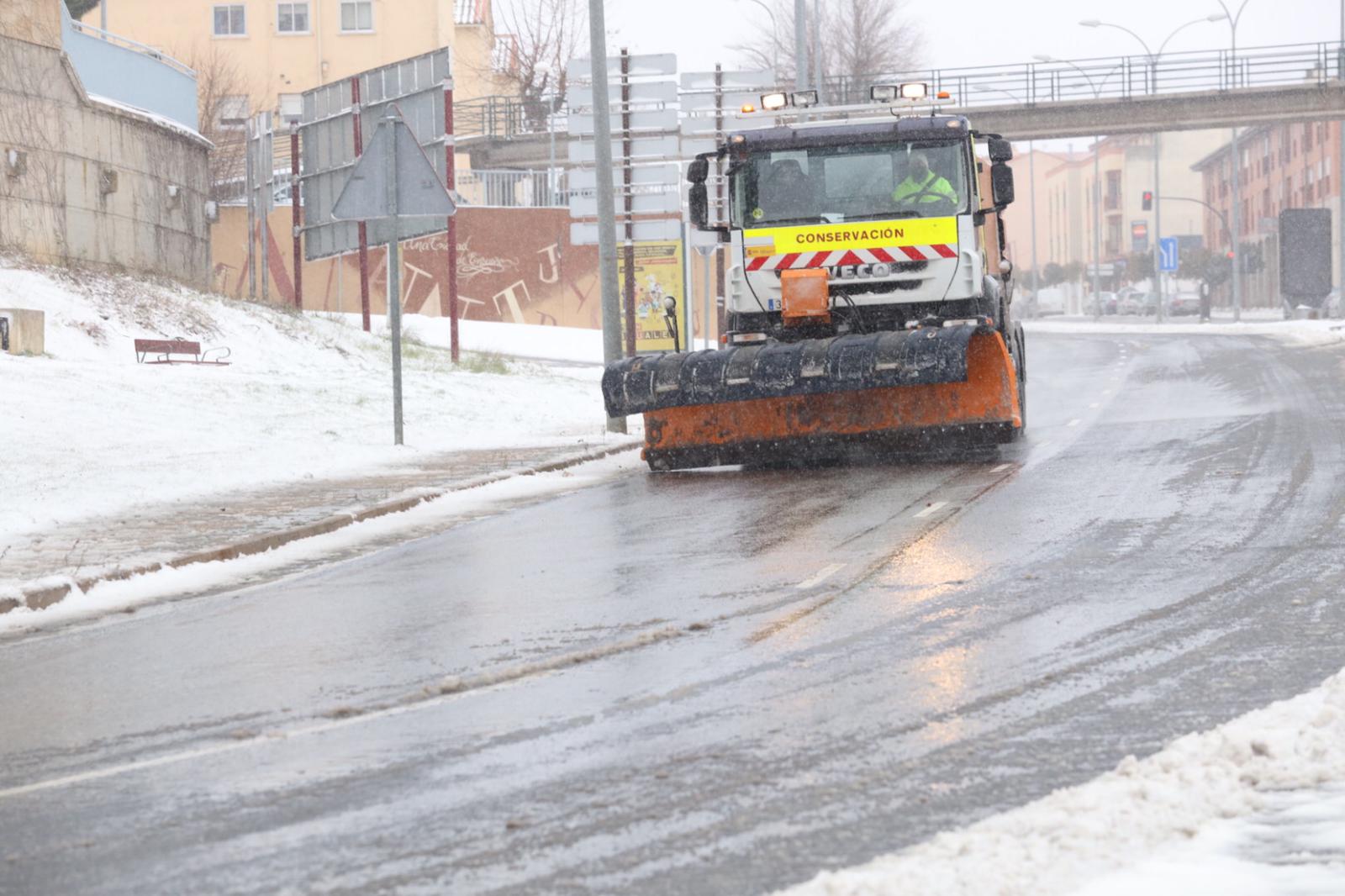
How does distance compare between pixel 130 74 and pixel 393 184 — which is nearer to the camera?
pixel 393 184

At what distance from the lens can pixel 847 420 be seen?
16.5 m

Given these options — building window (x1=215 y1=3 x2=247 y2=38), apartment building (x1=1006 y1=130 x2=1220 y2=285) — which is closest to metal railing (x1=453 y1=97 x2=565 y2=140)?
building window (x1=215 y1=3 x2=247 y2=38)

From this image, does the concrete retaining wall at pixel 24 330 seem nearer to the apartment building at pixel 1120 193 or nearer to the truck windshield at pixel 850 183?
the truck windshield at pixel 850 183

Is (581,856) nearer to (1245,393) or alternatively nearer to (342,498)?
(342,498)

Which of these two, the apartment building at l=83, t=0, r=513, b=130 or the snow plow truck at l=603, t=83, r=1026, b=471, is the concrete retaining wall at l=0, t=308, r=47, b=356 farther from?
the apartment building at l=83, t=0, r=513, b=130

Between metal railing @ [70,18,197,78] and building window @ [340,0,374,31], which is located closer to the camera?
metal railing @ [70,18,197,78]

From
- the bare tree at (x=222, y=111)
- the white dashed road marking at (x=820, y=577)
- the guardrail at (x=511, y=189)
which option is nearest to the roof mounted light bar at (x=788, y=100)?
the white dashed road marking at (x=820, y=577)

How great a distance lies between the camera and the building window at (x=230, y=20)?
250 ft

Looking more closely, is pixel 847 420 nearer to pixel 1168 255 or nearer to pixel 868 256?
pixel 868 256

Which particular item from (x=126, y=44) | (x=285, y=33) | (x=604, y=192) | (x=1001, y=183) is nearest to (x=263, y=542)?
(x=1001, y=183)

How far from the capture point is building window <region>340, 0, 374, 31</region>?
3000 inches

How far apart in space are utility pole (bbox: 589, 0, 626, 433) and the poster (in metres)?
11.9

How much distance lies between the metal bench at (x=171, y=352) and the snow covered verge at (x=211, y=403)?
0.91ft

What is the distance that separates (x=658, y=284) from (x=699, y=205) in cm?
1762
